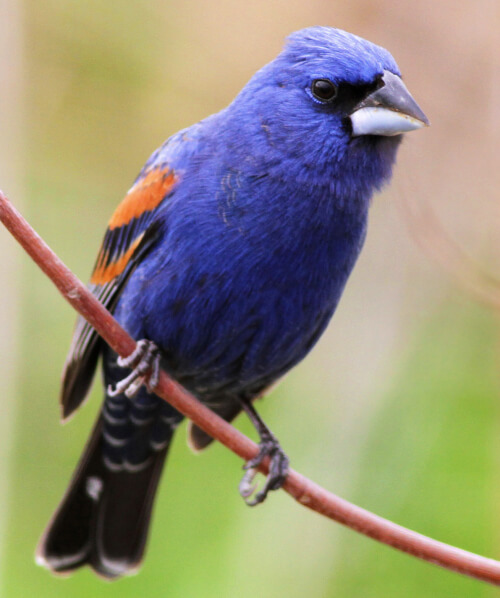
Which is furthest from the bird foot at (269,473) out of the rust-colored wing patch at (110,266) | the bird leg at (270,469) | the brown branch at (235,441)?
the rust-colored wing patch at (110,266)

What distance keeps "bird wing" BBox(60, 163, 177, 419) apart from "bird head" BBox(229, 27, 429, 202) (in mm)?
474

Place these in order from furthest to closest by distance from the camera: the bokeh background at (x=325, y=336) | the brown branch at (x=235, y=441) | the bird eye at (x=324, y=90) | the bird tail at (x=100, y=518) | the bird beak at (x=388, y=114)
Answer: the bokeh background at (x=325, y=336) → the bird tail at (x=100, y=518) → the bird eye at (x=324, y=90) → the bird beak at (x=388, y=114) → the brown branch at (x=235, y=441)

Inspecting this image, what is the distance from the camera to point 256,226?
3.22 m

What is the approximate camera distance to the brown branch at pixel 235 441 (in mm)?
2473

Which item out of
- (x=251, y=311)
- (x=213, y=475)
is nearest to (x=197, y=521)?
(x=213, y=475)

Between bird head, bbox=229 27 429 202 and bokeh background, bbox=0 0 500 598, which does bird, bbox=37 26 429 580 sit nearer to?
bird head, bbox=229 27 429 202

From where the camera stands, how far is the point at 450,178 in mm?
4613

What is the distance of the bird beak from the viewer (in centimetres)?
307

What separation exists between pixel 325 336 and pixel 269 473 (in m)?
1.71

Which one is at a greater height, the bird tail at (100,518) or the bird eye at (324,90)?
the bird eye at (324,90)

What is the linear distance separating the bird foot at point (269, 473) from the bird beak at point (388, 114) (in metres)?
1.29

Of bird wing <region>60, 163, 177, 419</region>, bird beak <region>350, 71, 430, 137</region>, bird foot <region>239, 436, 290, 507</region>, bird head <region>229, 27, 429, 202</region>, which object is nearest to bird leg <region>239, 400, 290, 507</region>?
bird foot <region>239, 436, 290, 507</region>

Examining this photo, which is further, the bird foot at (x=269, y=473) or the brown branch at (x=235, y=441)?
the bird foot at (x=269, y=473)

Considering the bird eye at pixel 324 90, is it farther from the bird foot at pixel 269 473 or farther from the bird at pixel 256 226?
the bird foot at pixel 269 473
